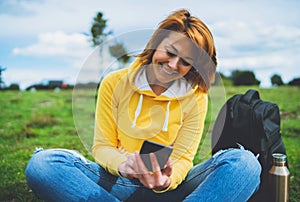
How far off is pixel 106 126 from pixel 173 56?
0.47 metres

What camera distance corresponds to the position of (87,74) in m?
1.58

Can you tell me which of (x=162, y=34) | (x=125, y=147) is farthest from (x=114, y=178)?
(x=162, y=34)

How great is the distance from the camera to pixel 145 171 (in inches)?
57.9

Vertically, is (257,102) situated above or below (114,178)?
above

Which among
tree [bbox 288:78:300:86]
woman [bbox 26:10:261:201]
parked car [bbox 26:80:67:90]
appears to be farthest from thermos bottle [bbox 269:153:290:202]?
parked car [bbox 26:80:67:90]

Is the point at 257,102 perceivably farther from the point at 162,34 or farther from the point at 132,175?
the point at 132,175

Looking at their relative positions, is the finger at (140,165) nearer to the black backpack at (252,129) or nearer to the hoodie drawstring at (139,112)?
the hoodie drawstring at (139,112)

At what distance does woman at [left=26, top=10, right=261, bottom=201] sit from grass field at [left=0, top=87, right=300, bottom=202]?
0.62m

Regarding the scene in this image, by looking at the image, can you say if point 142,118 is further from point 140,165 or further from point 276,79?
point 276,79

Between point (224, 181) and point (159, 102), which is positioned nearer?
point (224, 181)

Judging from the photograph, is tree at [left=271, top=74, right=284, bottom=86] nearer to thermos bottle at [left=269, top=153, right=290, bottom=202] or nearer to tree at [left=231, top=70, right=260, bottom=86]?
tree at [left=231, top=70, right=260, bottom=86]

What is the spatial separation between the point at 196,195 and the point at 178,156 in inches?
10.2

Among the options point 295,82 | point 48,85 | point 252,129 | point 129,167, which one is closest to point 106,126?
point 129,167

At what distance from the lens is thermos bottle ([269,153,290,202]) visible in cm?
195
